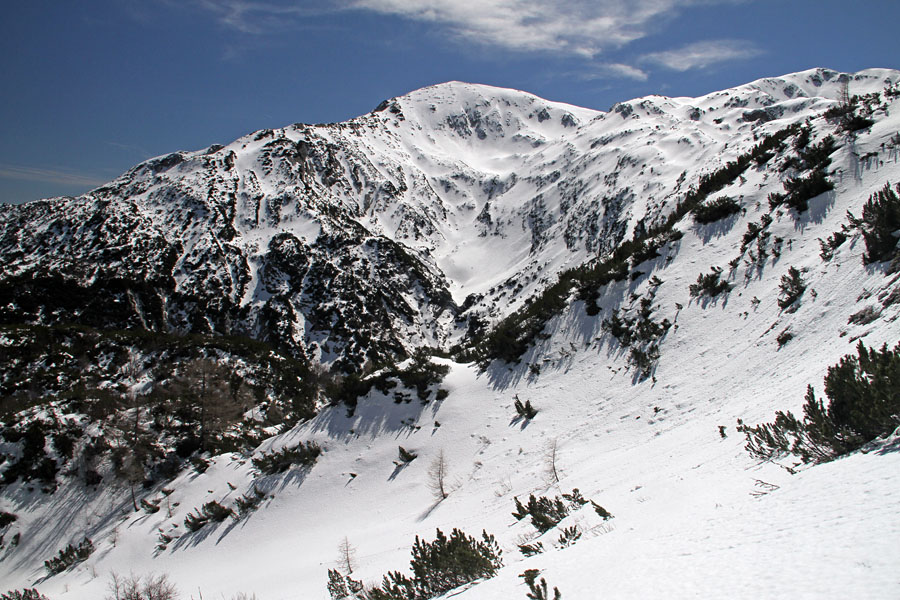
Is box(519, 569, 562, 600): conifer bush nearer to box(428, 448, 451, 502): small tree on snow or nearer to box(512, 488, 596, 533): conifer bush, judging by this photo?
box(512, 488, 596, 533): conifer bush

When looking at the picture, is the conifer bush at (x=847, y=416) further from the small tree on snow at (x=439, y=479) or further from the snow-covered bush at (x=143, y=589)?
the snow-covered bush at (x=143, y=589)

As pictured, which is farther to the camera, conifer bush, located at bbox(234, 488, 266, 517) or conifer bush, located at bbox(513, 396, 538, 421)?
conifer bush, located at bbox(234, 488, 266, 517)

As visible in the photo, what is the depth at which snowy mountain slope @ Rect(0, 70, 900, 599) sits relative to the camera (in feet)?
9.25

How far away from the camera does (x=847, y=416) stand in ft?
12.3

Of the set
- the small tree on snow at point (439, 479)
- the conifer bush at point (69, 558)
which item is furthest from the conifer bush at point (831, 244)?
the conifer bush at point (69, 558)

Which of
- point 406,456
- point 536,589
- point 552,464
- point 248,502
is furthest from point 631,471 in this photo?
point 248,502

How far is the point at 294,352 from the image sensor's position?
6088cm

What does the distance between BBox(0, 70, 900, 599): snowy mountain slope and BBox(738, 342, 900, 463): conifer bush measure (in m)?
0.30

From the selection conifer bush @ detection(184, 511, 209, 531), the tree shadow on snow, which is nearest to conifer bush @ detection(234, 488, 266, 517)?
conifer bush @ detection(184, 511, 209, 531)

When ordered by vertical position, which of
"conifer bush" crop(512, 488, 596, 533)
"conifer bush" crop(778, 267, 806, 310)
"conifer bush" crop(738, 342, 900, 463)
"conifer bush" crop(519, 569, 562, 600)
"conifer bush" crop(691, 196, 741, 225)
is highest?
"conifer bush" crop(691, 196, 741, 225)

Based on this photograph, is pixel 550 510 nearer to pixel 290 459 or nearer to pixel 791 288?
pixel 791 288

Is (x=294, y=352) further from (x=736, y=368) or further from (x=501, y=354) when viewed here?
(x=736, y=368)

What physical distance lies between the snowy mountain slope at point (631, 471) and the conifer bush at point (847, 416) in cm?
30

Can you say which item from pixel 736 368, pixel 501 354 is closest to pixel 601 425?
pixel 736 368
